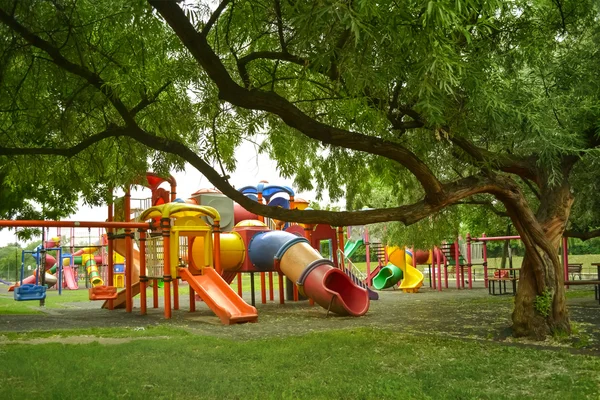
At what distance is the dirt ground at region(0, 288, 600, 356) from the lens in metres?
9.81

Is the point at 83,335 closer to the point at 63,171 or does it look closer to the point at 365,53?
the point at 63,171

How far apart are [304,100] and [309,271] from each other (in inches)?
284

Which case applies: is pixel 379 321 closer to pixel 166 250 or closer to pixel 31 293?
pixel 166 250

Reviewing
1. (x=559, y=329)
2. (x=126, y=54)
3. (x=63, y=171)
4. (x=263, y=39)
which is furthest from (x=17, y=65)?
(x=559, y=329)

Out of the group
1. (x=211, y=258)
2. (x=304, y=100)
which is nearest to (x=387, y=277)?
(x=211, y=258)

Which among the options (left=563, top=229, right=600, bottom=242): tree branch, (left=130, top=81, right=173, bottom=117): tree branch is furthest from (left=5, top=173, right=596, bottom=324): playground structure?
(left=563, top=229, right=600, bottom=242): tree branch

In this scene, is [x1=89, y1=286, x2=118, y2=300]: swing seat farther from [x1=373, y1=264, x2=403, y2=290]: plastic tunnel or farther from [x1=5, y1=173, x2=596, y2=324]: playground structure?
[x1=373, y1=264, x2=403, y2=290]: plastic tunnel

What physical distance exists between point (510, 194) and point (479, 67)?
263 cm

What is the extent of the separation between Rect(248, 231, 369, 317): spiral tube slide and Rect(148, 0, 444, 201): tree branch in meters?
6.18

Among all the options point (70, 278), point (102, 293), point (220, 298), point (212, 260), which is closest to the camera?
point (220, 298)

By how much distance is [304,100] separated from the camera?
7844mm

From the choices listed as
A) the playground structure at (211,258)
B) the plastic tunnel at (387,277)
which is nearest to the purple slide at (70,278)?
the playground structure at (211,258)

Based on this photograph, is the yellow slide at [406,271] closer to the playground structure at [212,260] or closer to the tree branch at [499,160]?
the playground structure at [212,260]

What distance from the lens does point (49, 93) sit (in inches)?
327
